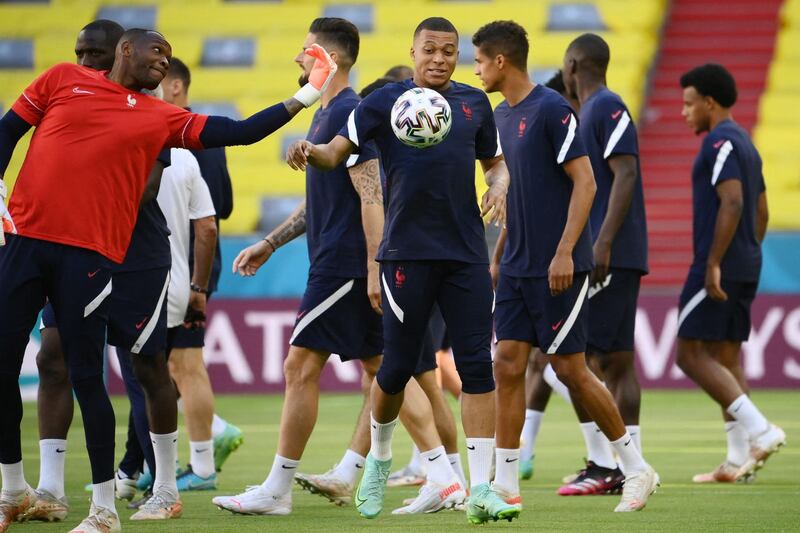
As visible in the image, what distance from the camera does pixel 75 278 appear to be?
20.1ft

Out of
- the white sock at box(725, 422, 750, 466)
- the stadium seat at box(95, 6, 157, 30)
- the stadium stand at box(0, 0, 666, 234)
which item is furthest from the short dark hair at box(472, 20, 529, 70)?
the stadium seat at box(95, 6, 157, 30)

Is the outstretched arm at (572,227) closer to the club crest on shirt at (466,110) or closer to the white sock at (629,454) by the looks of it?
the club crest on shirt at (466,110)

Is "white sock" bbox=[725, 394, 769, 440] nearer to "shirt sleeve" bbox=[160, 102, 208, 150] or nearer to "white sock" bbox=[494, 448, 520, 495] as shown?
"white sock" bbox=[494, 448, 520, 495]

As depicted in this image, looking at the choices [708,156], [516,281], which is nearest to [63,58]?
[708,156]

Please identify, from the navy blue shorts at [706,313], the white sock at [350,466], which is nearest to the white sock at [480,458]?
the white sock at [350,466]

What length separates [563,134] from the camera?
7051 millimetres

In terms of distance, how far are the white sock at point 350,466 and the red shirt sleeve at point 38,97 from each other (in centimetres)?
252

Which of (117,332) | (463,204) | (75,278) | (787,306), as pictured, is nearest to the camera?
(75,278)

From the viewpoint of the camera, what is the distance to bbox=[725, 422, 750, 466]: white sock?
905cm

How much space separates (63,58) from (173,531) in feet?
54.4

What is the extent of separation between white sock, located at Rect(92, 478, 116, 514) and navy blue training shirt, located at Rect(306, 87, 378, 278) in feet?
5.54

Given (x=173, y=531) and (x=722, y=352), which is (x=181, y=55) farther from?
(x=173, y=531)

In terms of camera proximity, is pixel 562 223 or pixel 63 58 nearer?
pixel 562 223

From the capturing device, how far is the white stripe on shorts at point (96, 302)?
6.18 metres
